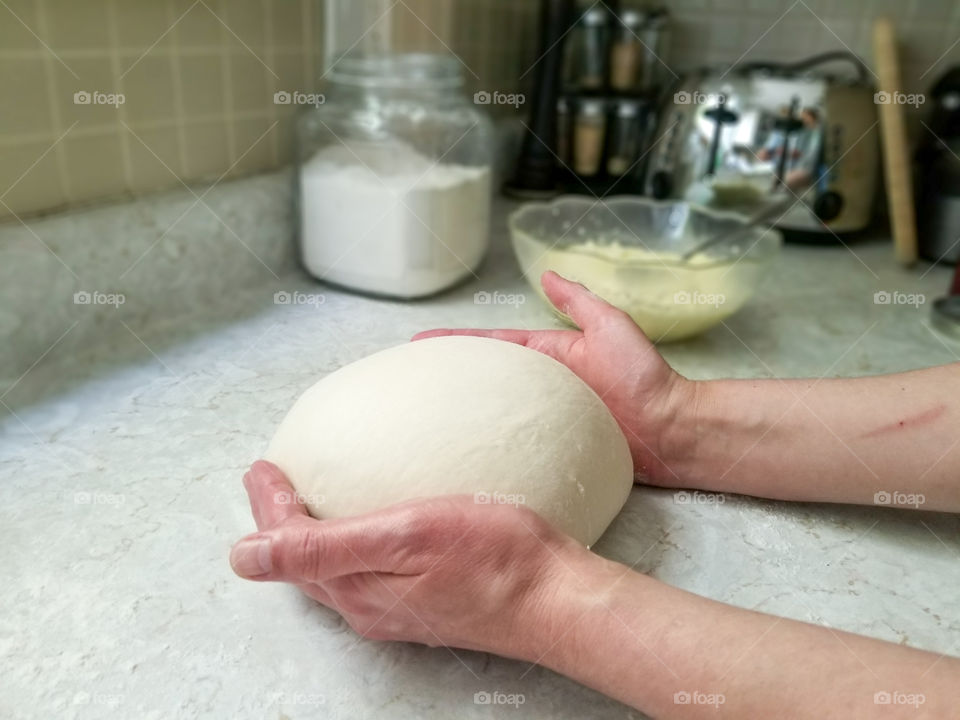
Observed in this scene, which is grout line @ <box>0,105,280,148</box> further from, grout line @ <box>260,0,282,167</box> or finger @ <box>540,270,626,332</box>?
finger @ <box>540,270,626,332</box>

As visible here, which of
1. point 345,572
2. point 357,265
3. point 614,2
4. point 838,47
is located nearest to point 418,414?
point 345,572

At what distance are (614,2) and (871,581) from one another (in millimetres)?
1295

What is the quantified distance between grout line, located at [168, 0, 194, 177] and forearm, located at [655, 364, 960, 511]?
2.23 ft

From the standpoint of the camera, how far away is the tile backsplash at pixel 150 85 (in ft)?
A: 2.45

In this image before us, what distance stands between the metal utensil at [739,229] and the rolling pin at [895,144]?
0.57 feet

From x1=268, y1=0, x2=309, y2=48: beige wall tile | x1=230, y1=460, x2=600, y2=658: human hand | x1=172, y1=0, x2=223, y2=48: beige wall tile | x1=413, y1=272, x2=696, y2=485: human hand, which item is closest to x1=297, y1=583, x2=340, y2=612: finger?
x1=230, y1=460, x2=600, y2=658: human hand

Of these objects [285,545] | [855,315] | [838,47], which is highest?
[838,47]

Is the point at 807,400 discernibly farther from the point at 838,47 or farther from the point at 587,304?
the point at 838,47

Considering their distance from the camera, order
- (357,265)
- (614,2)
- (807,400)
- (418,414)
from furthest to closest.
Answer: (614,2) < (357,265) < (807,400) < (418,414)

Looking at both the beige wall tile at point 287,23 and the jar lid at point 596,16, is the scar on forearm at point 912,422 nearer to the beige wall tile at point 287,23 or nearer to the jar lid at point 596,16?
the beige wall tile at point 287,23

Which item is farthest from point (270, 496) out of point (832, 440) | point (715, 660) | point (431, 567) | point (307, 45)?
point (307, 45)

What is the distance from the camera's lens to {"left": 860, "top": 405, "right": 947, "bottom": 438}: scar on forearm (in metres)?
0.63

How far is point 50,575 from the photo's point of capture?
0.53 meters

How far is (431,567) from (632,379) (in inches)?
12.7
